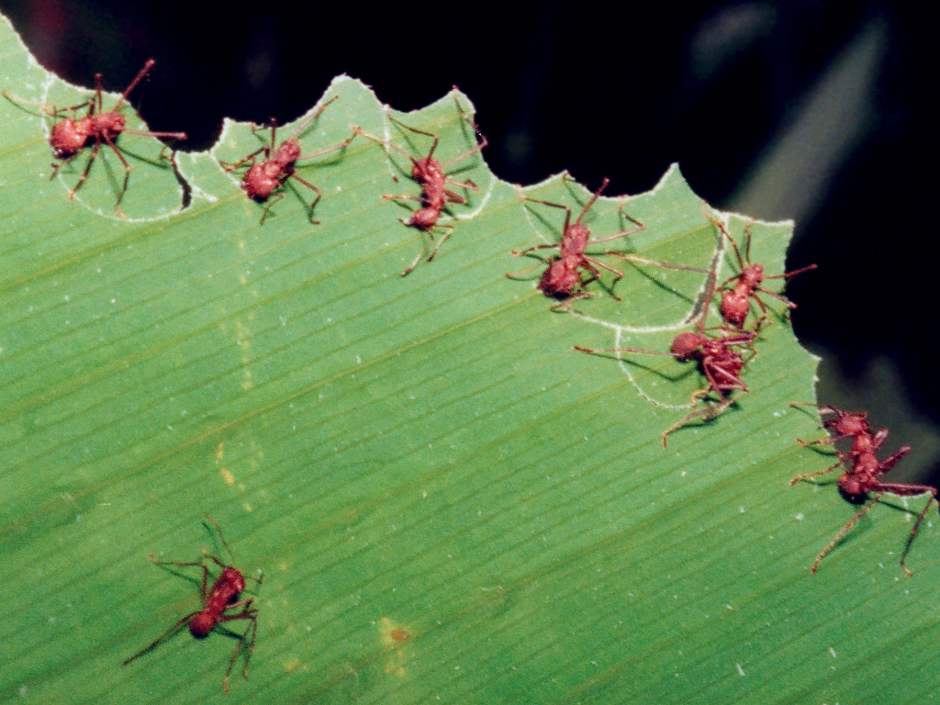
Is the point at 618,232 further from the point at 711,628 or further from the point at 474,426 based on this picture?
the point at 711,628

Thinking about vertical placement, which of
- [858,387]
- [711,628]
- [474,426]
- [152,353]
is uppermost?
[152,353]

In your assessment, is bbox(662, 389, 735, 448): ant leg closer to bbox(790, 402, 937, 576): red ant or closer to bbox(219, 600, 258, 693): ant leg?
bbox(790, 402, 937, 576): red ant

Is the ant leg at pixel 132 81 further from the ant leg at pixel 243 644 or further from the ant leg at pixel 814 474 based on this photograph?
the ant leg at pixel 814 474

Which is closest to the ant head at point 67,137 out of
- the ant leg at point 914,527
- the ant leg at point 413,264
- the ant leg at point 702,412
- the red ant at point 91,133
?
the red ant at point 91,133

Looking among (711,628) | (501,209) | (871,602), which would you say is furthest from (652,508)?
(501,209)

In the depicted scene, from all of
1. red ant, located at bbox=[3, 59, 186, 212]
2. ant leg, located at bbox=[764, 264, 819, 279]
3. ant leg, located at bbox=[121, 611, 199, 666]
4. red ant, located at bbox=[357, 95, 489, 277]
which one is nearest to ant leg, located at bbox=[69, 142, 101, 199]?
red ant, located at bbox=[3, 59, 186, 212]

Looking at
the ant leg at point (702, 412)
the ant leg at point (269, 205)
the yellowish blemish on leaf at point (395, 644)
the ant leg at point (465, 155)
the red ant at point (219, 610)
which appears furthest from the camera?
the ant leg at point (465, 155)

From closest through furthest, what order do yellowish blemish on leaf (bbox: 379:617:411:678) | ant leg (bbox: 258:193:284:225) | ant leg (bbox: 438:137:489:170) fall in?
yellowish blemish on leaf (bbox: 379:617:411:678) < ant leg (bbox: 258:193:284:225) < ant leg (bbox: 438:137:489:170)
